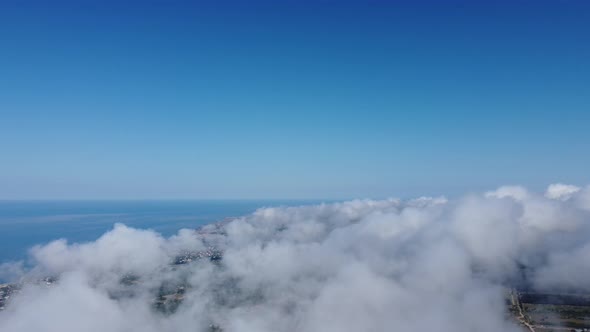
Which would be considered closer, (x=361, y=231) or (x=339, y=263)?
(x=339, y=263)

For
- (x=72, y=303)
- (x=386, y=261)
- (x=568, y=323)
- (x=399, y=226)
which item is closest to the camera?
(x=568, y=323)

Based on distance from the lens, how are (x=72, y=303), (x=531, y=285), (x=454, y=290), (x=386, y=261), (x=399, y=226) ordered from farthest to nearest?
(x=399, y=226), (x=386, y=261), (x=531, y=285), (x=454, y=290), (x=72, y=303)

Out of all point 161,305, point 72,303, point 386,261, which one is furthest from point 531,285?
point 72,303

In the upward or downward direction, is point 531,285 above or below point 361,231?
below

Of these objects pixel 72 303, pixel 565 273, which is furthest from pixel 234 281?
pixel 565 273

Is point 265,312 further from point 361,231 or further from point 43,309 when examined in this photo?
point 361,231

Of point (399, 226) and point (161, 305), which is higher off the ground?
point (399, 226)

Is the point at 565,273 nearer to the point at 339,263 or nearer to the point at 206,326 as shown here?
the point at 339,263

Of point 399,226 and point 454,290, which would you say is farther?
point 399,226

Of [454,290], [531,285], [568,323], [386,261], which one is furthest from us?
[386,261]
